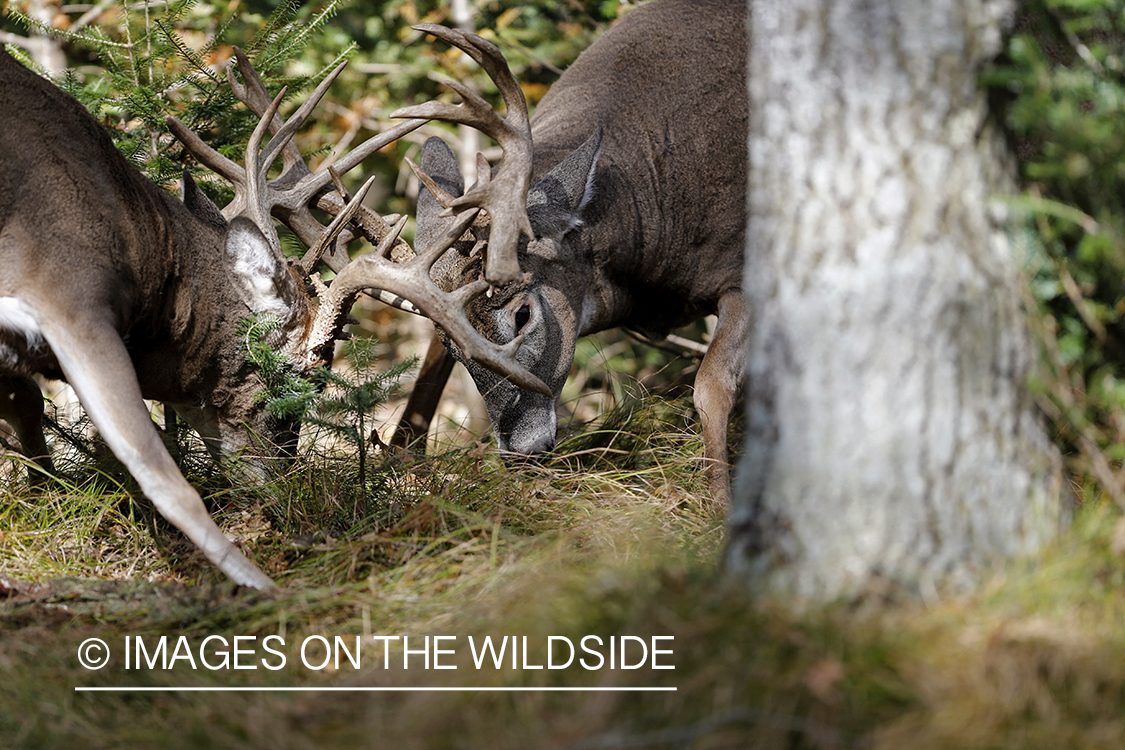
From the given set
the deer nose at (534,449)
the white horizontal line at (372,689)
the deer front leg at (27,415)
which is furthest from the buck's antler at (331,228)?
the white horizontal line at (372,689)

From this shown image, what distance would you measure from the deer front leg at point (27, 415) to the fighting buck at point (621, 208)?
196 cm

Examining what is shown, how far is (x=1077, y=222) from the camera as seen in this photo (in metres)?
2.54

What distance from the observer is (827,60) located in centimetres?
255

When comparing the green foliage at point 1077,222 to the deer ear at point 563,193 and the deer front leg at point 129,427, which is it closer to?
the deer ear at point 563,193

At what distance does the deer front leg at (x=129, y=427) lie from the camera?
11.2 ft

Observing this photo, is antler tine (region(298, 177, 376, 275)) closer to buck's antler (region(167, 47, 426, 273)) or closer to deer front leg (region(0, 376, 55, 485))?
buck's antler (region(167, 47, 426, 273))

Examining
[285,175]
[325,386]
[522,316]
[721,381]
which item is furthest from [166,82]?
[721,381]

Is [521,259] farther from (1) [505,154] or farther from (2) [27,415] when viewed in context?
(2) [27,415]

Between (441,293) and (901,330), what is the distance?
226 centimetres

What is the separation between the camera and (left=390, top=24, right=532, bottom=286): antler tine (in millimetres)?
4180

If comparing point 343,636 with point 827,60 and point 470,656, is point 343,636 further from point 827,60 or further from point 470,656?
point 827,60

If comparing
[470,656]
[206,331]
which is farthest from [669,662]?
Answer: [206,331]

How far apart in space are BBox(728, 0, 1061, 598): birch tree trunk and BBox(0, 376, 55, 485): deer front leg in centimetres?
355

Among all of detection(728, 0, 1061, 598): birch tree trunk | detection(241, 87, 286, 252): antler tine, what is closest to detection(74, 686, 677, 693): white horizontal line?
detection(728, 0, 1061, 598): birch tree trunk
